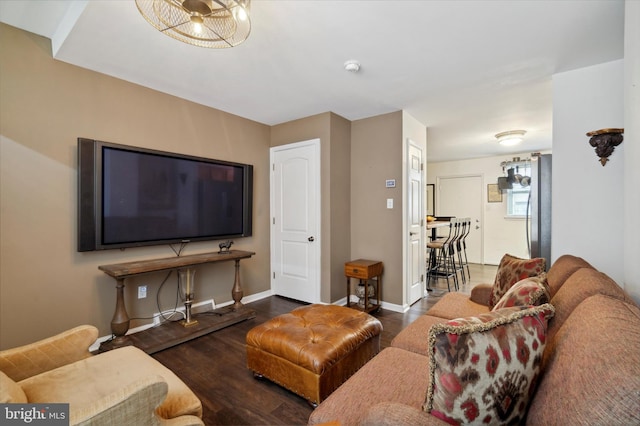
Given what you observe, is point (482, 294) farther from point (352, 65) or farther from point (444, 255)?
point (444, 255)

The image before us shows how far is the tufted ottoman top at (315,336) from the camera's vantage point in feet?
5.71

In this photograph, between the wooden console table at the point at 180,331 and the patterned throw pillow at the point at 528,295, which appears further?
the wooden console table at the point at 180,331

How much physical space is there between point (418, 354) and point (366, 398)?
0.50 meters

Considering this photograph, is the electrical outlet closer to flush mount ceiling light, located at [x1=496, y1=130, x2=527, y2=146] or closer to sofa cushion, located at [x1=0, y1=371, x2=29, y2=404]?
sofa cushion, located at [x1=0, y1=371, x2=29, y2=404]

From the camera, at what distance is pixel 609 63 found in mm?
2438

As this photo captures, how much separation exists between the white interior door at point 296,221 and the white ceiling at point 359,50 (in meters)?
0.73

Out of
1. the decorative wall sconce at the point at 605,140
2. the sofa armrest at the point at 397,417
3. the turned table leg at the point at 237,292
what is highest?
the decorative wall sconce at the point at 605,140

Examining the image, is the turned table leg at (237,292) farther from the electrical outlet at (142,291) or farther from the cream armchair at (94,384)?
the cream armchair at (94,384)

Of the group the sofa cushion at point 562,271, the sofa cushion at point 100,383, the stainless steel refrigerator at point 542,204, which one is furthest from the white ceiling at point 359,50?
the sofa cushion at point 100,383

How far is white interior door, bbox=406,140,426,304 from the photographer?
369 centimetres

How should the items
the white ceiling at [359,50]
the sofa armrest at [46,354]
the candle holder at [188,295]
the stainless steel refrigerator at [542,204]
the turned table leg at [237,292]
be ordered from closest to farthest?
the sofa armrest at [46,354] < the white ceiling at [359,50] < the stainless steel refrigerator at [542,204] < the candle holder at [188,295] < the turned table leg at [237,292]

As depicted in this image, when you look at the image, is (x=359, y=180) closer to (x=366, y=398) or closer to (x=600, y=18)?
(x=600, y=18)

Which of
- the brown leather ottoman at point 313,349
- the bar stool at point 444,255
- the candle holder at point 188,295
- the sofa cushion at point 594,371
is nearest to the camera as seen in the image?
the sofa cushion at point 594,371

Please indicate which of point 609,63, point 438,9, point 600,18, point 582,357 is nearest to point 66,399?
point 582,357
